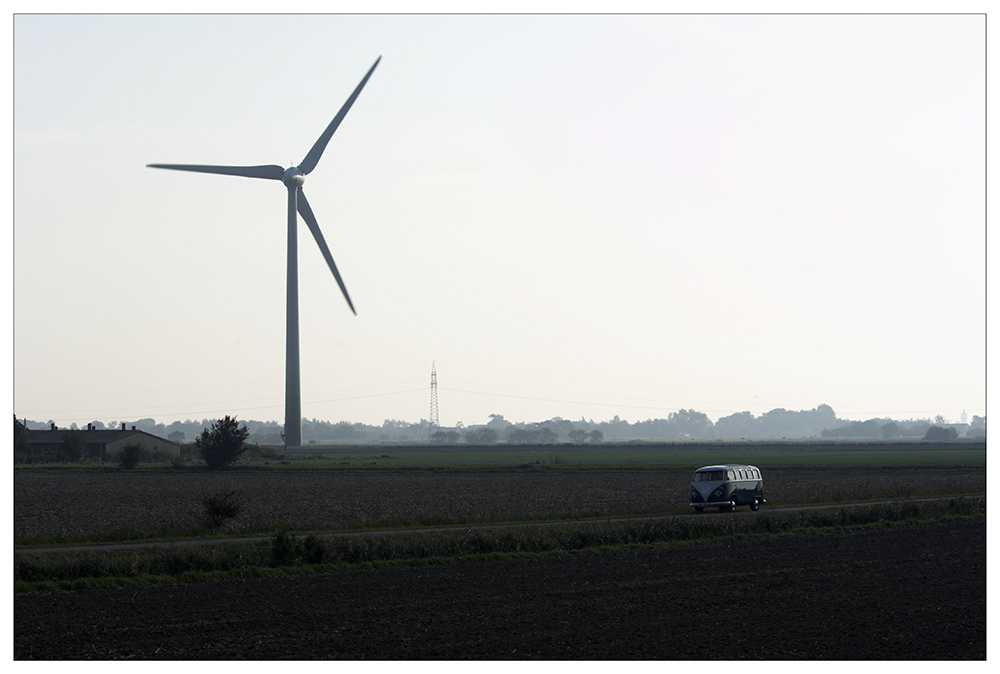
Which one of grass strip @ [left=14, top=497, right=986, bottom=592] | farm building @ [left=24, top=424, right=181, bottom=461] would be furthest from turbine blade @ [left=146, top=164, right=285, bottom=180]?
grass strip @ [left=14, top=497, right=986, bottom=592]

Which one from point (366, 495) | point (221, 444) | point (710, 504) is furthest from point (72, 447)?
point (710, 504)

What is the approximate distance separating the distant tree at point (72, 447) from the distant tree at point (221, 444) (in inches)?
1252

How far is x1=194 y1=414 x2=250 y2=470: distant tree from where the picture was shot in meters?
104

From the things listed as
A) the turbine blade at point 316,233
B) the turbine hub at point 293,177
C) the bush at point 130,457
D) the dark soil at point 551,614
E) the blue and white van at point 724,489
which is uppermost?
the turbine hub at point 293,177

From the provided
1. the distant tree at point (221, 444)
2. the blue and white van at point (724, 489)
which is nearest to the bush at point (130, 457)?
the distant tree at point (221, 444)

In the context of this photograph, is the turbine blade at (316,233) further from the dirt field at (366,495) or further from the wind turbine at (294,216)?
the dirt field at (366,495)

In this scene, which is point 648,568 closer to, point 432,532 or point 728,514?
point 432,532

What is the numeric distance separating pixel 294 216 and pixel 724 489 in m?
73.5

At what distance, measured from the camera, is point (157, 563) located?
30.7m

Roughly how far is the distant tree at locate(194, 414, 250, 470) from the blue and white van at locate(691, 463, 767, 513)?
64265 mm

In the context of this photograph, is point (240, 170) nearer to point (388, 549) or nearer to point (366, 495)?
point (366, 495)

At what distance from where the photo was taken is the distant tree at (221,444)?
4114 inches

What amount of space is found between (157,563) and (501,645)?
49.6 ft

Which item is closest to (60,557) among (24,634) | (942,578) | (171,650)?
(24,634)
